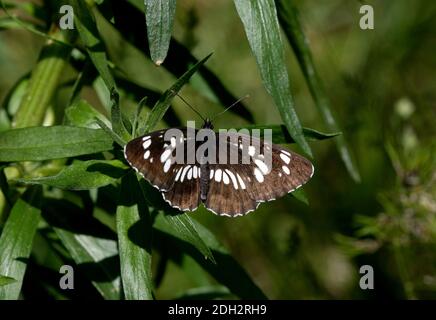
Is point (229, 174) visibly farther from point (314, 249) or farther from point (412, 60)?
point (412, 60)

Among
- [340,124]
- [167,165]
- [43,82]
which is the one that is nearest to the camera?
[167,165]

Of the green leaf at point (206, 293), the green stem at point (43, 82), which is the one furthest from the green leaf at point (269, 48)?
the green leaf at point (206, 293)

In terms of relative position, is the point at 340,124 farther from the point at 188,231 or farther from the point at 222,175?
the point at 188,231

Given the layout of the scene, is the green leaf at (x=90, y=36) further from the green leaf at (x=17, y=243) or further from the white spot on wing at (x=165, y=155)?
the green leaf at (x=17, y=243)

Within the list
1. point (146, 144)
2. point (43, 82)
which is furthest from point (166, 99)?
point (43, 82)

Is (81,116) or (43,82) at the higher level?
(43,82)

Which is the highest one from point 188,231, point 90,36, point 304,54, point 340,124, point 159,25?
point 340,124

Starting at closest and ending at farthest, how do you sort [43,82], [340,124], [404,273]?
[43,82] < [404,273] < [340,124]

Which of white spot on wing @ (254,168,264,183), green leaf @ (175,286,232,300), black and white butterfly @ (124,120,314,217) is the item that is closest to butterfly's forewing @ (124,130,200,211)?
black and white butterfly @ (124,120,314,217)
